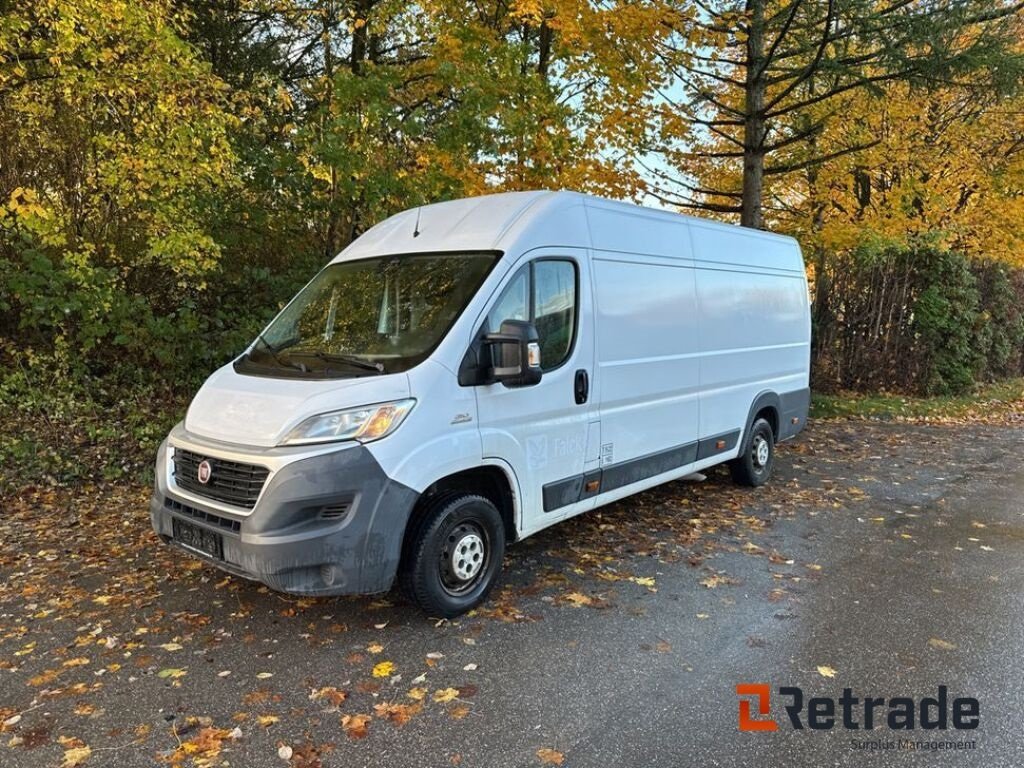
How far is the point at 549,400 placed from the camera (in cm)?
449

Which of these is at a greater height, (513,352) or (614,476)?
(513,352)

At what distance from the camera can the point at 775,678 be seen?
348cm

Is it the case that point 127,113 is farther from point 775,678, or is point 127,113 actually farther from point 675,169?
point 675,169

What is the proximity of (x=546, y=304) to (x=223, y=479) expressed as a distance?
2.19 metres

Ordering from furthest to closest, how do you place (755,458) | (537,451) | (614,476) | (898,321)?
(898,321)
(755,458)
(614,476)
(537,451)

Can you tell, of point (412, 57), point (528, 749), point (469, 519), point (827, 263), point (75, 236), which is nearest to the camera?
point (528, 749)

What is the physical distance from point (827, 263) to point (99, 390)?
37.5 feet

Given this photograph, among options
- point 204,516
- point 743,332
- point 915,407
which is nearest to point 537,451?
point 204,516

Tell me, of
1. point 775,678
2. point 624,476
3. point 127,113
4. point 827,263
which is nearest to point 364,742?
point 775,678

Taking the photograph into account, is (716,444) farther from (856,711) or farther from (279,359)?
(279,359)

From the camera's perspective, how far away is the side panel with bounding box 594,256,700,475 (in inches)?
196

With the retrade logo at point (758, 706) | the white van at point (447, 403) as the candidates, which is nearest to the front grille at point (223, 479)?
the white van at point (447, 403)

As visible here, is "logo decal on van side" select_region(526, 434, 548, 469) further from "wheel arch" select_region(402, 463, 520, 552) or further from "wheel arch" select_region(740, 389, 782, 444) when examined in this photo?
"wheel arch" select_region(740, 389, 782, 444)

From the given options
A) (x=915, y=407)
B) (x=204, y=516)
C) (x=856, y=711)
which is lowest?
(x=856, y=711)
